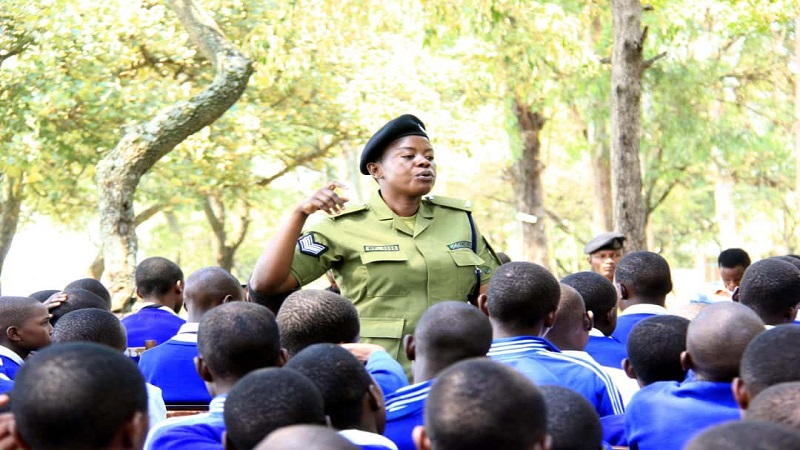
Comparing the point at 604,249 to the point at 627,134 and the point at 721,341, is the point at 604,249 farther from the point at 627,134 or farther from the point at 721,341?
the point at 721,341

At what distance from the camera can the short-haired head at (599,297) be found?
16.0 feet

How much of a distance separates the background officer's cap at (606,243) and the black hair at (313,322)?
4625 mm

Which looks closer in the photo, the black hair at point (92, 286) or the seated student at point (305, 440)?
the seated student at point (305, 440)

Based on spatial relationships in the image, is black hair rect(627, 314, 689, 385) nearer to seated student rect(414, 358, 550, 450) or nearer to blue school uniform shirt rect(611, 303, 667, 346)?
blue school uniform shirt rect(611, 303, 667, 346)

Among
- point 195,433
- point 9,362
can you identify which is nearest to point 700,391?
point 195,433

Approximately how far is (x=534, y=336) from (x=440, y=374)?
4.73 feet

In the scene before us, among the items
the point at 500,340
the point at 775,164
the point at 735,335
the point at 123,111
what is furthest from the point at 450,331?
the point at 775,164

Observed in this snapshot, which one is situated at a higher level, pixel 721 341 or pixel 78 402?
pixel 78 402

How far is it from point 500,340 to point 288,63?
875 cm

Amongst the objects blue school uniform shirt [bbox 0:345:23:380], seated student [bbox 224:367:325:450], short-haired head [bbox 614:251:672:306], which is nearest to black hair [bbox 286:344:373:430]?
seated student [bbox 224:367:325:450]

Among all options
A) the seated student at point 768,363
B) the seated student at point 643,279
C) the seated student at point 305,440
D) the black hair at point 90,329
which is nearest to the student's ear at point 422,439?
the seated student at point 305,440

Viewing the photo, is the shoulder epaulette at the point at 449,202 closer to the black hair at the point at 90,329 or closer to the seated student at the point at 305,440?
the black hair at the point at 90,329

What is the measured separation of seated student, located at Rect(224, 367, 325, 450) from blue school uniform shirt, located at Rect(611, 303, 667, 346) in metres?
2.69

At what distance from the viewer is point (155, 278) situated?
603 cm
